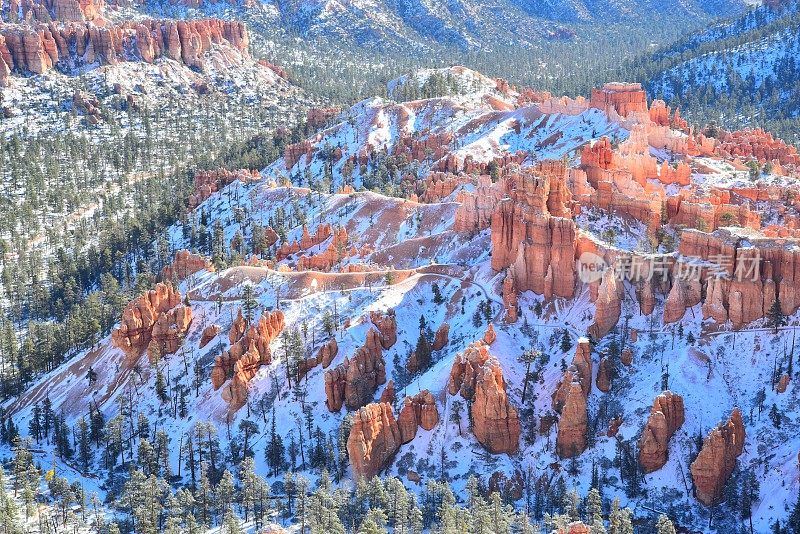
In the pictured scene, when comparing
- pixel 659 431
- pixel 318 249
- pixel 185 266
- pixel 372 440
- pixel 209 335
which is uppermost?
pixel 659 431

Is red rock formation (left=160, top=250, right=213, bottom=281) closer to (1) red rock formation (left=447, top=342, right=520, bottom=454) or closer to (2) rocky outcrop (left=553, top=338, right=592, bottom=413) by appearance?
(1) red rock formation (left=447, top=342, right=520, bottom=454)

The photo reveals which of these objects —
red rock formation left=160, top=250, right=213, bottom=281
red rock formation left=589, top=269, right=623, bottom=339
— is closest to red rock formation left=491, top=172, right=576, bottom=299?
red rock formation left=589, top=269, right=623, bottom=339

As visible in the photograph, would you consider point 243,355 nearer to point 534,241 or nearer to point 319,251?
point 534,241

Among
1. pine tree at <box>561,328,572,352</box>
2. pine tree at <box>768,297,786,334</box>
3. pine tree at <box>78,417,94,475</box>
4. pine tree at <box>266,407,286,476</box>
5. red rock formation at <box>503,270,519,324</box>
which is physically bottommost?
pine tree at <box>78,417,94,475</box>

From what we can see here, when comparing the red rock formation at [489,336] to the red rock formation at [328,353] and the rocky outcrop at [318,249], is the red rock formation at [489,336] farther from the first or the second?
the rocky outcrop at [318,249]

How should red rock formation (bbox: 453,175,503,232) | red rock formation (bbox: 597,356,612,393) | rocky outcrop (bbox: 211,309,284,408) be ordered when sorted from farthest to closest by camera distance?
red rock formation (bbox: 453,175,503,232) → rocky outcrop (bbox: 211,309,284,408) → red rock formation (bbox: 597,356,612,393)

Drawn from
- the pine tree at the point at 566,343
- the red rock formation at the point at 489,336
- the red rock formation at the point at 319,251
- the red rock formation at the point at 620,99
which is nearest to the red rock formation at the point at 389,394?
the red rock formation at the point at 489,336

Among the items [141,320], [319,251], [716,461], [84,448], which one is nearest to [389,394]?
[716,461]
